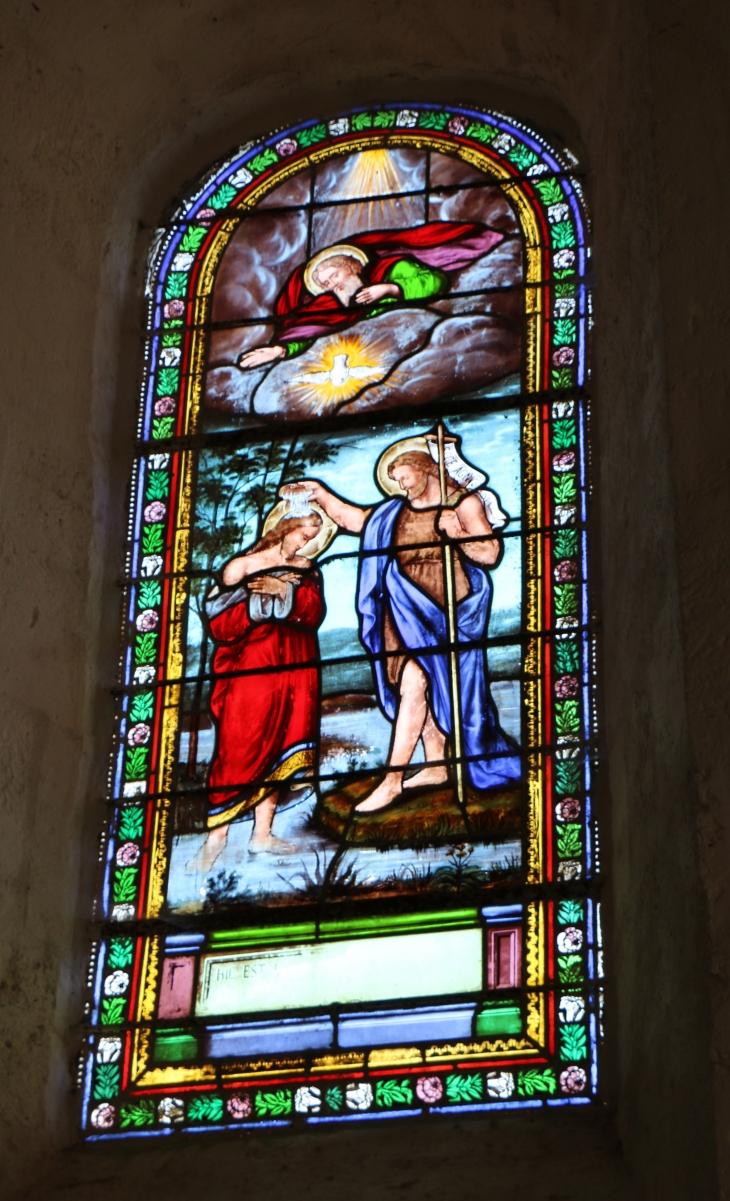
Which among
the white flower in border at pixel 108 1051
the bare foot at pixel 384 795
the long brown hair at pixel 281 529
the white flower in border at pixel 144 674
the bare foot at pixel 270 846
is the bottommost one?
the white flower in border at pixel 108 1051

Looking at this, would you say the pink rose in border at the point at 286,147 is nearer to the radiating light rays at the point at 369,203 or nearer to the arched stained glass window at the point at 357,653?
the arched stained glass window at the point at 357,653

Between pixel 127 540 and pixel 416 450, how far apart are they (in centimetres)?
87

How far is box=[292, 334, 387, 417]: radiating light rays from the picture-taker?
22.3 feet

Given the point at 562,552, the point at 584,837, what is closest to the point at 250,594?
the point at 562,552

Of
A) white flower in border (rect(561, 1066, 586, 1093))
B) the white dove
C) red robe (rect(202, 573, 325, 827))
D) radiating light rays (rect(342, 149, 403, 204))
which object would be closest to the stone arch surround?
white flower in border (rect(561, 1066, 586, 1093))

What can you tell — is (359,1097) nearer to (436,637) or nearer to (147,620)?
(436,637)

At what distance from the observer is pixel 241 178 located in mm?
7496

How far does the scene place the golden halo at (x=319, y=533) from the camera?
648 cm

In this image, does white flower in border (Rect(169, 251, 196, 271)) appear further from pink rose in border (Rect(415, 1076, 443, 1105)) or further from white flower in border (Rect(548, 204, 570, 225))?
pink rose in border (Rect(415, 1076, 443, 1105))

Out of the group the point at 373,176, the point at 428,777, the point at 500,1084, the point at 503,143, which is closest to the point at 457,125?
the point at 503,143

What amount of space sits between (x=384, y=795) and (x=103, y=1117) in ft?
3.45

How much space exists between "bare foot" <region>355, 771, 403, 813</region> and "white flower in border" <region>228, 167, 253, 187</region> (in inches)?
94.2

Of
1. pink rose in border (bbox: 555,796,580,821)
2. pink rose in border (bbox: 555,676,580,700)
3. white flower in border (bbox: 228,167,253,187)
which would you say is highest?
white flower in border (bbox: 228,167,253,187)

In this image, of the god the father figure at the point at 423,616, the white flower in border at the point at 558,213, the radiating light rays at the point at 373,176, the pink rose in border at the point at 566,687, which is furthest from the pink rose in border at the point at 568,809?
the radiating light rays at the point at 373,176
